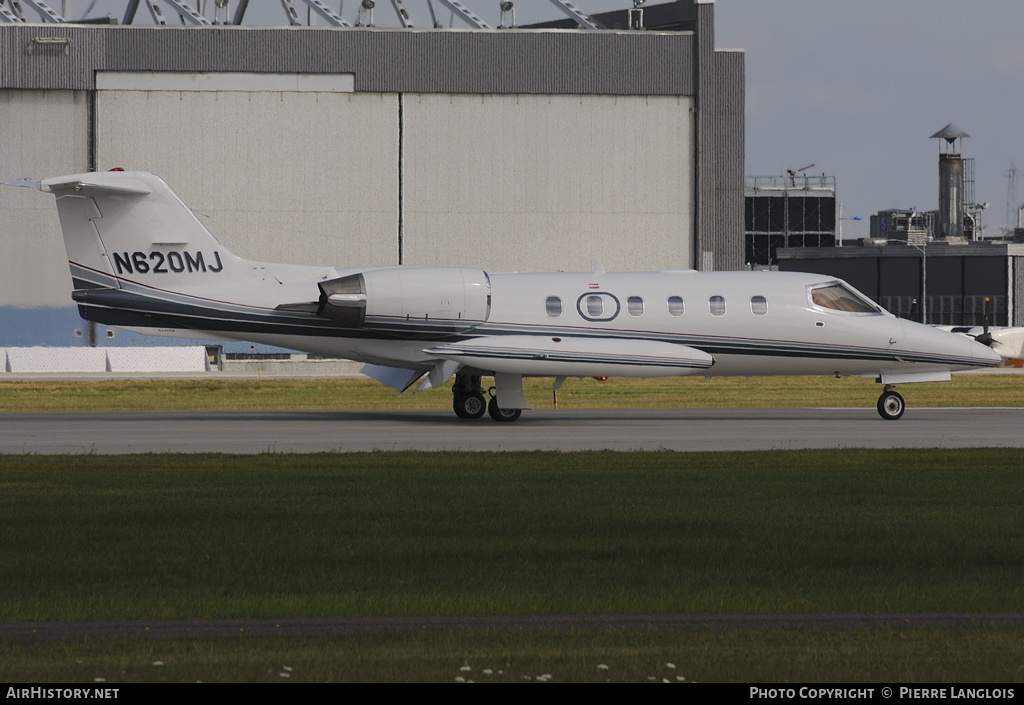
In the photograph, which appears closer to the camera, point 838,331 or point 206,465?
point 206,465

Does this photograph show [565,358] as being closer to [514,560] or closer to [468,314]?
[468,314]

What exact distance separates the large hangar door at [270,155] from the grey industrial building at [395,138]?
85 millimetres

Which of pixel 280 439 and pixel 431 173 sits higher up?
pixel 431 173

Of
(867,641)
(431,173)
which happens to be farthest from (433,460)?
(431,173)

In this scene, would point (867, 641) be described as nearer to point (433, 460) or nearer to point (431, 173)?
point (433, 460)

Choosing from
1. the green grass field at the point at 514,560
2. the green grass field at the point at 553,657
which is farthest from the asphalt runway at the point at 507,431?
the green grass field at the point at 553,657

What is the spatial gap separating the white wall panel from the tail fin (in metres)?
38.5

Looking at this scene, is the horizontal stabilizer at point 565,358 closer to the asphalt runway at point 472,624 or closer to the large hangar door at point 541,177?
the asphalt runway at point 472,624

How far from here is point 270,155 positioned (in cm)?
6456

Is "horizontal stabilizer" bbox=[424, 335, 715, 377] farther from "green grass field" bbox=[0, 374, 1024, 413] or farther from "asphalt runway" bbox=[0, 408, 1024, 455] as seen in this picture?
"green grass field" bbox=[0, 374, 1024, 413]

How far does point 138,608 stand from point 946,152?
321 feet

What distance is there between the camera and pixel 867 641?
8.12m

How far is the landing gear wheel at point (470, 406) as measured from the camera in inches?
1126
